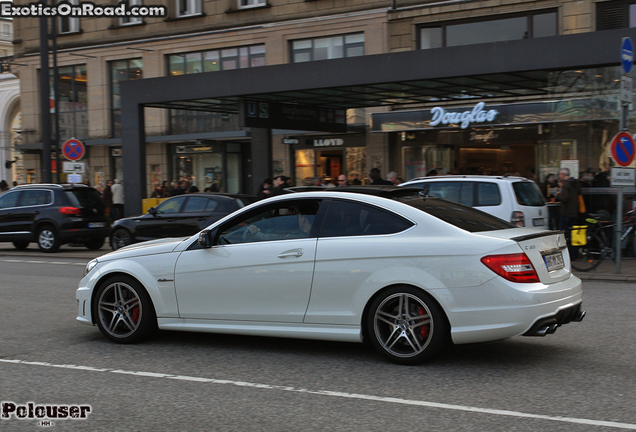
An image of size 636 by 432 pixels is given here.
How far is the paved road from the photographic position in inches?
173

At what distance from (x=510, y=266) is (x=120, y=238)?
13.1 metres

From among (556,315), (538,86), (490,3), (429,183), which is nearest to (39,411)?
(556,315)

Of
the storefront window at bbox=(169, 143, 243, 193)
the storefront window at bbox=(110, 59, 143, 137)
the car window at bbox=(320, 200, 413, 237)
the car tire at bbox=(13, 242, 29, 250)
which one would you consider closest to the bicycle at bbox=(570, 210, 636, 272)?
the car window at bbox=(320, 200, 413, 237)

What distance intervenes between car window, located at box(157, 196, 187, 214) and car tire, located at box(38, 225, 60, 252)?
3.50m

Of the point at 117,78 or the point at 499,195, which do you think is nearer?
the point at 499,195

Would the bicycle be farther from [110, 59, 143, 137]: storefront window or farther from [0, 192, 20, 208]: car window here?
[110, 59, 143, 137]: storefront window

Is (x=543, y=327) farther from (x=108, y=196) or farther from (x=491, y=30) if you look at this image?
(x=108, y=196)

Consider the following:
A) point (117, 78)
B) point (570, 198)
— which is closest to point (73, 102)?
point (117, 78)

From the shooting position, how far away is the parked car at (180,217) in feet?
50.0

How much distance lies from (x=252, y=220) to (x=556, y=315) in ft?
9.00

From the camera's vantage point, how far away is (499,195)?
12508 mm

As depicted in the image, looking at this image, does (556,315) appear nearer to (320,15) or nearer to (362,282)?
(362,282)

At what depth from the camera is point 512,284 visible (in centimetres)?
536

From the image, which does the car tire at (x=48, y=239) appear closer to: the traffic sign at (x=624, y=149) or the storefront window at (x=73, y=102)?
the traffic sign at (x=624, y=149)
